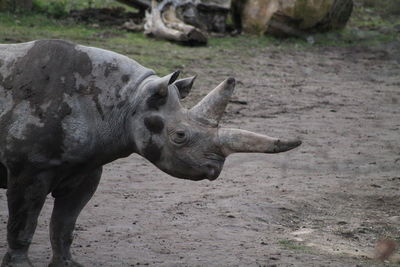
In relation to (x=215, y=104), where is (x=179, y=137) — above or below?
below

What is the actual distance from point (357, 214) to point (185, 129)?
305 centimetres

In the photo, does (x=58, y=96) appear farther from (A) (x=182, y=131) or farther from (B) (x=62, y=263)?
(B) (x=62, y=263)

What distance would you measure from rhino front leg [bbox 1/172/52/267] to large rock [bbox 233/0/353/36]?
41.1ft

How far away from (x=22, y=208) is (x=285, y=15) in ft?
41.5

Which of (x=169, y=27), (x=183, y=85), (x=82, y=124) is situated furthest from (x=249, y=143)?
(x=169, y=27)

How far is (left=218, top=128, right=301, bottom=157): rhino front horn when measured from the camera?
5.33m

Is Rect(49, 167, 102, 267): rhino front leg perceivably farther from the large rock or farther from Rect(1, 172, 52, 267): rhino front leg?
the large rock

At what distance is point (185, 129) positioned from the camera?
5.66 m

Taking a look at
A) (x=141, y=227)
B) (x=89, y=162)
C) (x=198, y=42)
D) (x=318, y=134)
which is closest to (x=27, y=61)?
(x=89, y=162)

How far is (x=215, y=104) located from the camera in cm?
567

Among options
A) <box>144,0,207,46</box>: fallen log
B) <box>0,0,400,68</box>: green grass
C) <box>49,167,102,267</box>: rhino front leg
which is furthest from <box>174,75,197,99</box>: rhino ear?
<box>144,0,207,46</box>: fallen log

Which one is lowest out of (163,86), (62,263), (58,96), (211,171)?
(62,263)

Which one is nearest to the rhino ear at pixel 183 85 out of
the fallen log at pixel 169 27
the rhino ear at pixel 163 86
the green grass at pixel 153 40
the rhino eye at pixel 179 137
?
the rhino ear at pixel 163 86

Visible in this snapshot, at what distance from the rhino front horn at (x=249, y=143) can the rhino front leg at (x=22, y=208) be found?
1.07 m
